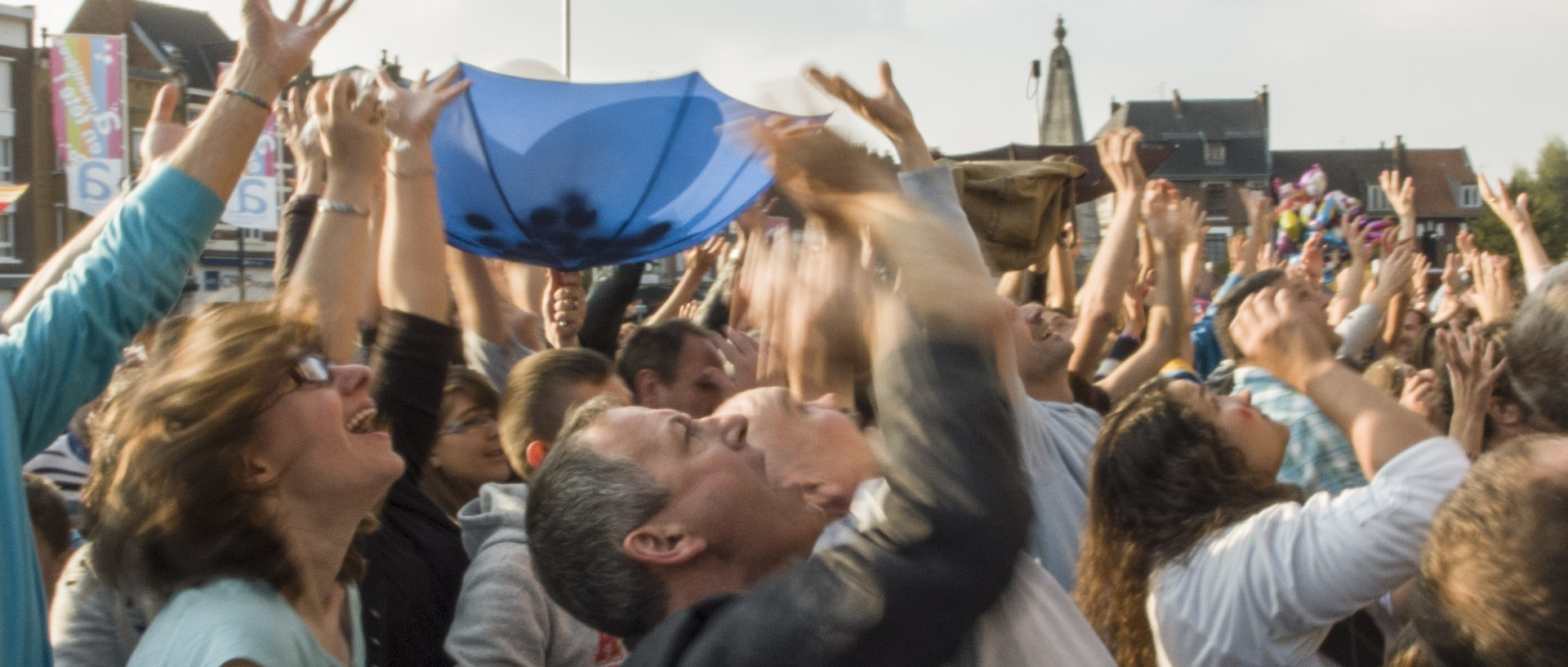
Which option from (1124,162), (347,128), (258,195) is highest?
(258,195)

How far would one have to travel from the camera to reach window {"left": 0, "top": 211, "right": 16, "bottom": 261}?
96.4ft

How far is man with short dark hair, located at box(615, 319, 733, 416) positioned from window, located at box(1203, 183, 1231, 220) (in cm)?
5555

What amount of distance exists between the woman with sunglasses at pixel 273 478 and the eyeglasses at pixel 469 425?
0.60m

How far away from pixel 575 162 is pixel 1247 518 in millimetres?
2126

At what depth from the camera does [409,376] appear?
2480 mm

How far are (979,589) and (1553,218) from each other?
46201 mm

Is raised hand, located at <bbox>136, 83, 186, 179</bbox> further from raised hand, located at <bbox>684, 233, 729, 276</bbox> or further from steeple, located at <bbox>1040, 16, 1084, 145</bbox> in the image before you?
steeple, located at <bbox>1040, 16, 1084, 145</bbox>

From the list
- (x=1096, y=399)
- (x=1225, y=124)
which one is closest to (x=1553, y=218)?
(x=1225, y=124)

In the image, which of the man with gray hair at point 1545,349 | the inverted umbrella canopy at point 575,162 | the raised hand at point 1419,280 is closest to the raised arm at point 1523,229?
the raised hand at point 1419,280

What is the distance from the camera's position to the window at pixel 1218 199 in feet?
183

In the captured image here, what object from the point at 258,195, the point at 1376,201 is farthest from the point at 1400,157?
the point at 258,195

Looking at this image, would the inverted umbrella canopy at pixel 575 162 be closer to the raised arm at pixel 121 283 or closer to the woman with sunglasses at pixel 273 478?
the woman with sunglasses at pixel 273 478

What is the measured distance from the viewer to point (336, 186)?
7.68ft

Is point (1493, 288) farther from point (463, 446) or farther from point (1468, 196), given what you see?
point (1468, 196)
